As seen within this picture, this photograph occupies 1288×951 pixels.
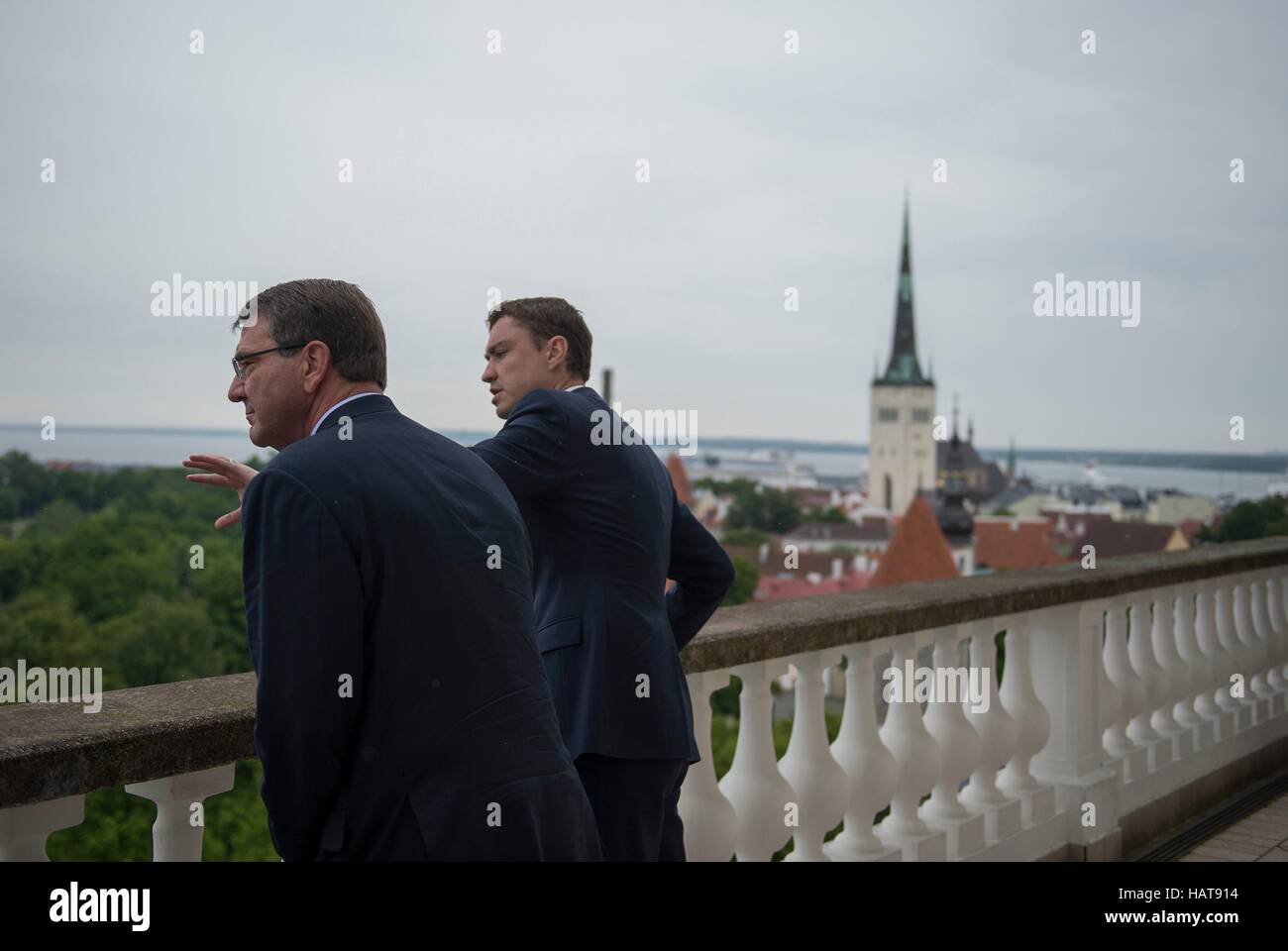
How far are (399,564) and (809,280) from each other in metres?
112

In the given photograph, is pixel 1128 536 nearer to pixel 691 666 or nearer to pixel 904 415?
pixel 691 666

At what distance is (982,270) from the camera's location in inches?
4181

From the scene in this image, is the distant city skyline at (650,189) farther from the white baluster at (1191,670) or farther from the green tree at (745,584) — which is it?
the white baluster at (1191,670)

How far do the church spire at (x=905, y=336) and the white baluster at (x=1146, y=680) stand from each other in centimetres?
11393

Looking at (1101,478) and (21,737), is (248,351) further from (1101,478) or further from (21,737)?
(1101,478)

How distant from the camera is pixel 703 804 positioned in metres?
3.26

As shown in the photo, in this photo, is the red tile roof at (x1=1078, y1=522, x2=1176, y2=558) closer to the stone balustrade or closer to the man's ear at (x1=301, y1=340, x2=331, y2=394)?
the stone balustrade

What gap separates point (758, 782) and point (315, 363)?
1918 mm

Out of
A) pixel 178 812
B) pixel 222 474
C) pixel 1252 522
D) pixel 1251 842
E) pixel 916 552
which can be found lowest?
pixel 916 552

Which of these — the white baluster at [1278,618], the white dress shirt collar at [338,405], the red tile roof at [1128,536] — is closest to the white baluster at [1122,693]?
the white baluster at [1278,618]

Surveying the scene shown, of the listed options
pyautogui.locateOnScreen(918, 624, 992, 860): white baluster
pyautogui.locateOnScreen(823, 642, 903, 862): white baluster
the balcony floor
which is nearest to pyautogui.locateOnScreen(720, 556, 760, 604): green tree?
the balcony floor

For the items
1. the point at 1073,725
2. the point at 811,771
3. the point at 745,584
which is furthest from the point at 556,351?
the point at 745,584

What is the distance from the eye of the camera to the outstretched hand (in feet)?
6.96
